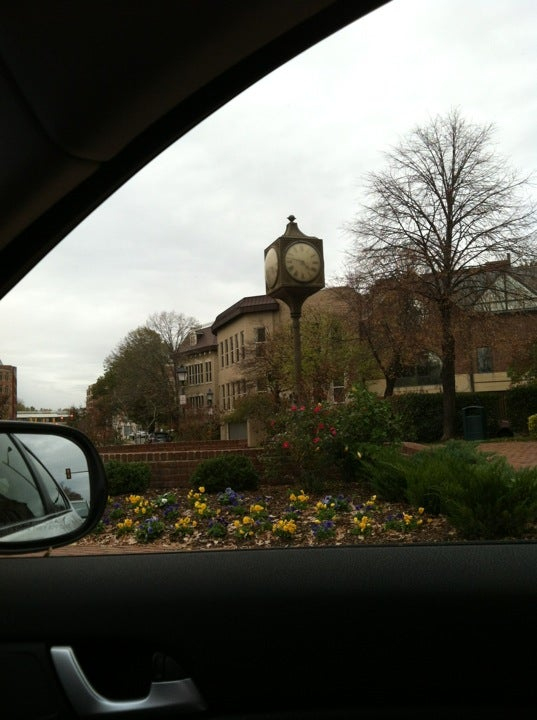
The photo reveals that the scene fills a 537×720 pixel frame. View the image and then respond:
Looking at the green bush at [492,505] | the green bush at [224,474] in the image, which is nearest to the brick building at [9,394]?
the green bush at [492,505]

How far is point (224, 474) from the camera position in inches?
227

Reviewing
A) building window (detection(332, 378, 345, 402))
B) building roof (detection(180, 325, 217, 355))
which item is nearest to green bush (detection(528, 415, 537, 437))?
building window (detection(332, 378, 345, 402))

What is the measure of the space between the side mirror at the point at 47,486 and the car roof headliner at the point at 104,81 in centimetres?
40

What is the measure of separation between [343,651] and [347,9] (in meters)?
1.35

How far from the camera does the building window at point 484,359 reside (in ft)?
61.6

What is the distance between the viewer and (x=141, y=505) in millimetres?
4625

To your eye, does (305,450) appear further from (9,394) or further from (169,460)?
(9,394)

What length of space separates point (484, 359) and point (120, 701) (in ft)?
63.3

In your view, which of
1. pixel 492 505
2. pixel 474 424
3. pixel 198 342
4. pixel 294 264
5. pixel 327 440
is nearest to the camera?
pixel 492 505

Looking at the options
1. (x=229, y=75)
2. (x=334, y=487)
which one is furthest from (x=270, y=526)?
(x=229, y=75)

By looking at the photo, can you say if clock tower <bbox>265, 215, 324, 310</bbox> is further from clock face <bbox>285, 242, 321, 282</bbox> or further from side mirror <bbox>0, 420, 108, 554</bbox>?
side mirror <bbox>0, 420, 108, 554</bbox>

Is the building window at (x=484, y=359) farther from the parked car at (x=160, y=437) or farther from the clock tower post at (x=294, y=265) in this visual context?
the clock tower post at (x=294, y=265)

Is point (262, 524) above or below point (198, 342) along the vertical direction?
below

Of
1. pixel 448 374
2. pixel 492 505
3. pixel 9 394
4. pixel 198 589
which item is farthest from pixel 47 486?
pixel 448 374
